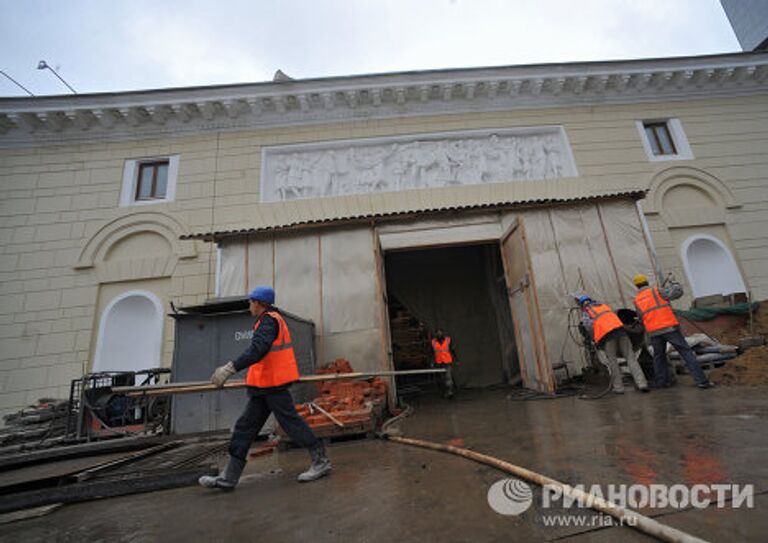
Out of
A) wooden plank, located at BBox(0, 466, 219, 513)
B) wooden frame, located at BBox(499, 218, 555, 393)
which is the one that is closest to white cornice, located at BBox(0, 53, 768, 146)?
wooden frame, located at BBox(499, 218, 555, 393)

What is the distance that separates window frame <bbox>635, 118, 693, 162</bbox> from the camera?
1145 centimetres

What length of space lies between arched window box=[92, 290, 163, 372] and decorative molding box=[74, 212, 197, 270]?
909 mm

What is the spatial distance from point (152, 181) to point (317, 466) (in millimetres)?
11318

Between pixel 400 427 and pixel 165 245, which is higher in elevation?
pixel 165 245

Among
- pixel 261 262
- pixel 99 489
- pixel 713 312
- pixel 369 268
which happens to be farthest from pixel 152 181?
pixel 713 312

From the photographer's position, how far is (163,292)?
32.6ft

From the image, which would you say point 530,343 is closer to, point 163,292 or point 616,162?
point 616,162

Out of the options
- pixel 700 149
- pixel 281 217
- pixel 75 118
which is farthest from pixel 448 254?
pixel 75 118

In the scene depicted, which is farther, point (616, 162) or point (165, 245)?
point (616, 162)

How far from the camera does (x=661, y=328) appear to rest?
238 inches

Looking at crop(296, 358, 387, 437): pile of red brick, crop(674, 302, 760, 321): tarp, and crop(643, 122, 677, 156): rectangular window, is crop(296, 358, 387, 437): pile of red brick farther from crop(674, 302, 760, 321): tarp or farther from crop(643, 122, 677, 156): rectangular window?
crop(643, 122, 677, 156): rectangular window

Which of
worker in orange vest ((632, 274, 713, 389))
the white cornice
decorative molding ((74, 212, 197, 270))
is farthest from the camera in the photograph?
the white cornice

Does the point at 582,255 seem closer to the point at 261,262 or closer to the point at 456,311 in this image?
the point at 456,311

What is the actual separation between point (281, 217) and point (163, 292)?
3.95 metres
